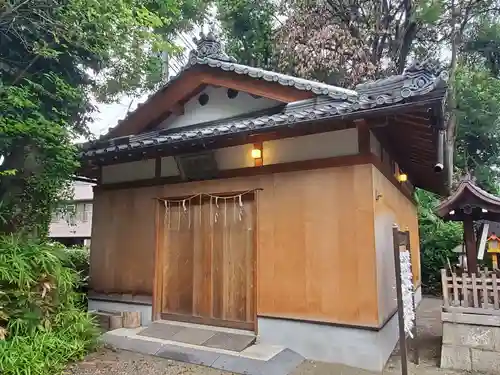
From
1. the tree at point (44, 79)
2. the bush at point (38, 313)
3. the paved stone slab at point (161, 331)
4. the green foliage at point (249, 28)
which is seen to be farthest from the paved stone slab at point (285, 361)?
the green foliage at point (249, 28)

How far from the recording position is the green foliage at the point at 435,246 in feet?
42.6

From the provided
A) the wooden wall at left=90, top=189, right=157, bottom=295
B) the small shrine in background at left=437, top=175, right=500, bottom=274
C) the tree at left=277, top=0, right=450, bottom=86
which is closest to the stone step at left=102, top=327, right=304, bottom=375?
the wooden wall at left=90, top=189, right=157, bottom=295

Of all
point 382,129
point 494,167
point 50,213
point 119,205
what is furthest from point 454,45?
point 50,213

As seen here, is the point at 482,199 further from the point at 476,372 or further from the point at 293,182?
the point at 293,182

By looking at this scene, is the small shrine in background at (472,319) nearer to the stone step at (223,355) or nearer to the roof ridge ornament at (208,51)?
the stone step at (223,355)

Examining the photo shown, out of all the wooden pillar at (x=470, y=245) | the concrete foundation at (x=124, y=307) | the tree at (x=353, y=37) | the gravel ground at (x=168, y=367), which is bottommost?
the gravel ground at (x=168, y=367)

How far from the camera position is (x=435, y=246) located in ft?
44.3

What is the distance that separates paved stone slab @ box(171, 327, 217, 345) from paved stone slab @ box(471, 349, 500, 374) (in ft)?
11.7

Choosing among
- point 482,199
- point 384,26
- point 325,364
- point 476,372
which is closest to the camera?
point 476,372

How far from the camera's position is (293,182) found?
5.56m

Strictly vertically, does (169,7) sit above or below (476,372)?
above

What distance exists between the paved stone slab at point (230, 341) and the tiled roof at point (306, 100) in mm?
3007

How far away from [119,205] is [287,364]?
4.33 m

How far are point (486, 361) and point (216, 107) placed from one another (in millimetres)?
5884
